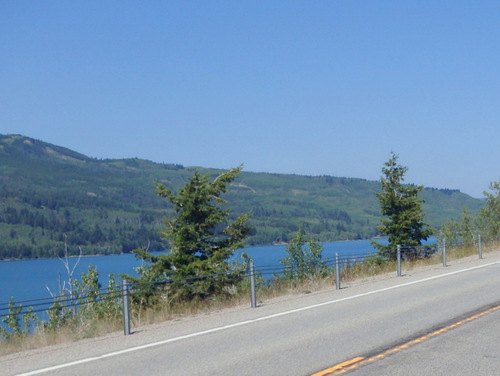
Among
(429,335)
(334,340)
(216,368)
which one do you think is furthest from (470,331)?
(216,368)

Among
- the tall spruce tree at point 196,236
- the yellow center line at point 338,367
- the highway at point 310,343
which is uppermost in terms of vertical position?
the tall spruce tree at point 196,236

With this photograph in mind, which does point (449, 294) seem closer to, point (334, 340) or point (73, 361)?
point (334, 340)

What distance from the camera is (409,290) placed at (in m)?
18.5

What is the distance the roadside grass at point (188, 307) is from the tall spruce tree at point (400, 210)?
18.1 feet

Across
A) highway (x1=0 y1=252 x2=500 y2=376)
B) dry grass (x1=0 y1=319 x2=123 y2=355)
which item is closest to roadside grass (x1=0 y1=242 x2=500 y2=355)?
dry grass (x1=0 y1=319 x2=123 y2=355)

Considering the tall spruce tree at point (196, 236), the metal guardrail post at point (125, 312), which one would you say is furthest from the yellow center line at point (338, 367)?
the tall spruce tree at point (196, 236)

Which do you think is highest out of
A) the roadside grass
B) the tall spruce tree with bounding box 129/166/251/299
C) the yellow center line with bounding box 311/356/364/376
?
the tall spruce tree with bounding box 129/166/251/299

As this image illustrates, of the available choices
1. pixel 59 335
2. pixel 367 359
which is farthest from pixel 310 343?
pixel 59 335

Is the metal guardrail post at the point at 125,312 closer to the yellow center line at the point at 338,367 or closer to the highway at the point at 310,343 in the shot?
the highway at the point at 310,343

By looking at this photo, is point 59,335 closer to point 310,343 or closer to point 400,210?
point 310,343

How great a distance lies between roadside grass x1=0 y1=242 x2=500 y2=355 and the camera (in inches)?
494

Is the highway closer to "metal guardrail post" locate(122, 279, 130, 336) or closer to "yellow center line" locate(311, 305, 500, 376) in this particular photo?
"yellow center line" locate(311, 305, 500, 376)

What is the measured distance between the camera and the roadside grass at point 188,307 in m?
12.5

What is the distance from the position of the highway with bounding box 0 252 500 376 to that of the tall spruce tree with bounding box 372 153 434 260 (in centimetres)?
1872
